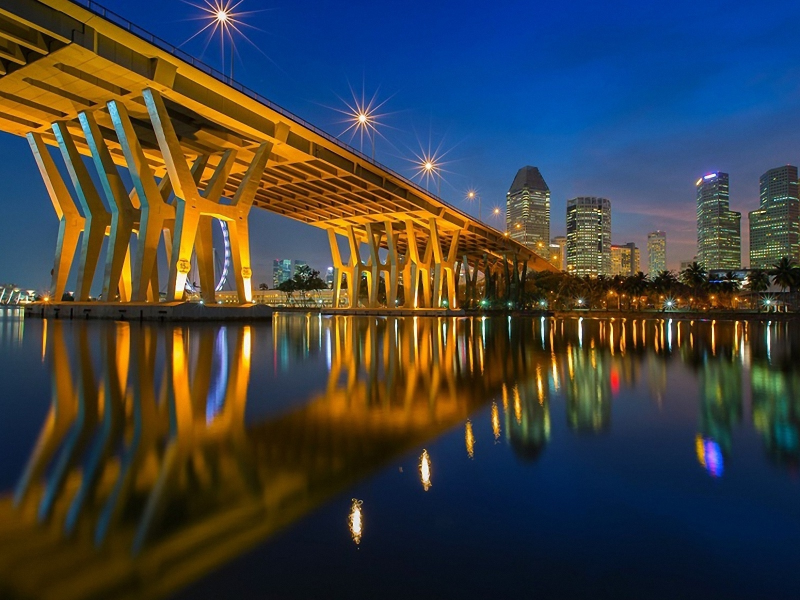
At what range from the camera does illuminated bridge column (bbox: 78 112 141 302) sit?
28.9 meters

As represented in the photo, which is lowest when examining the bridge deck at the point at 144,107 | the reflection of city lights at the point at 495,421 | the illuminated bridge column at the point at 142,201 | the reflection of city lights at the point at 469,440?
the reflection of city lights at the point at 495,421

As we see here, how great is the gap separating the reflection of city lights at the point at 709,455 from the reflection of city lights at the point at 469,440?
1985 millimetres

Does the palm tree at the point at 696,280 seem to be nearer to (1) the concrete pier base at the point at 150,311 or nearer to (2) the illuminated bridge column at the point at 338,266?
(2) the illuminated bridge column at the point at 338,266

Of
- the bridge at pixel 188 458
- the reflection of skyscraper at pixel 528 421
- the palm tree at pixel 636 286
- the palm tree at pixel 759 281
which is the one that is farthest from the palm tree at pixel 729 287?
the reflection of skyscraper at pixel 528 421

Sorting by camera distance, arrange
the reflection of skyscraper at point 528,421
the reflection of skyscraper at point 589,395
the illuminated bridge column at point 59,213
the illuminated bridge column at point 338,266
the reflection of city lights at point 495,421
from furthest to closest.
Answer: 1. the illuminated bridge column at point 338,266
2. the illuminated bridge column at point 59,213
3. the reflection of skyscraper at point 589,395
4. the reflection of city lights at point 495,421
5. the reflection of skyscraper at point 528,421

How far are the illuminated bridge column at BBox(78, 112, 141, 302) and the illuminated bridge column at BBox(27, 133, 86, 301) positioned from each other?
550 centimetres

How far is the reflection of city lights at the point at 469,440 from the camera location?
172 inches

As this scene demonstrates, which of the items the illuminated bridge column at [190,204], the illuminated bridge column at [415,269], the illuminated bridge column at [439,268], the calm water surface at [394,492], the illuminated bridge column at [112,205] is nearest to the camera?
the calm water surface at [394,492]

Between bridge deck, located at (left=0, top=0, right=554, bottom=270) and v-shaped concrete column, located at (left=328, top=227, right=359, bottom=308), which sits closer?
bridge deck, located at (left=0, top=0, right=554, bottom=270)

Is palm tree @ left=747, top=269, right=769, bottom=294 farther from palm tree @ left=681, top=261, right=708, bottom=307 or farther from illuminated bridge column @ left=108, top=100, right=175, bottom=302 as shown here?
illuminated bridge column @ left=108, top=100, right=175, bottom=302

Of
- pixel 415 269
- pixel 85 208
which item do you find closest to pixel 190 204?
pixel 85 208

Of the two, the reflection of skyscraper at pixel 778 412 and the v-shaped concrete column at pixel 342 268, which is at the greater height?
the v-shaped concrete column at pixel 342 268

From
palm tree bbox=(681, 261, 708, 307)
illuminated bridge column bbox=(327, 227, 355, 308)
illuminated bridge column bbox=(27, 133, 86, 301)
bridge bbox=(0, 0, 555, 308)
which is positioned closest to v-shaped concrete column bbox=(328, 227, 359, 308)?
illuminated bridge column bbox=(327, 227, 355, 308)

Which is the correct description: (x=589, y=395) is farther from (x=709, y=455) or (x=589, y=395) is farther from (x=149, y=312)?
(x=149, y=312)
